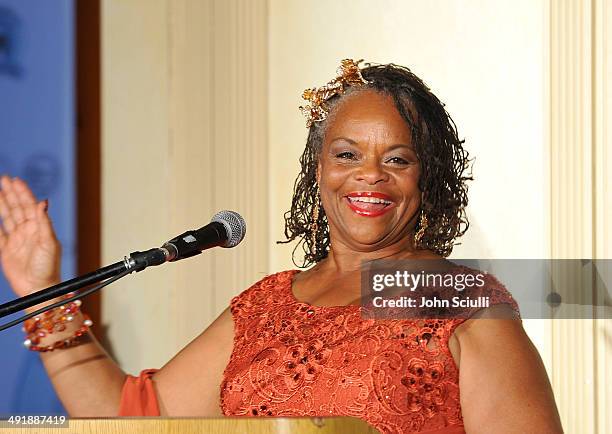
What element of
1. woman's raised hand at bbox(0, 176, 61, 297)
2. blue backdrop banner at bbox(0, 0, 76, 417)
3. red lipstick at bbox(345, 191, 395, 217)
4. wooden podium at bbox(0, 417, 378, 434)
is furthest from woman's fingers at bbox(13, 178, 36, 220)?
blue backdrop banner at bbox(0, 0, 76, 417)

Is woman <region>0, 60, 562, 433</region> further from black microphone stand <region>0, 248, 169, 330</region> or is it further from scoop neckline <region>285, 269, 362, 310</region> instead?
black microphone stand <region>0, 248, 169, 330</region>

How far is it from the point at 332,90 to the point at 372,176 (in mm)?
270

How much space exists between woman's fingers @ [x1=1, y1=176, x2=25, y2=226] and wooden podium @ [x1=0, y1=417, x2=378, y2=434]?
89cm

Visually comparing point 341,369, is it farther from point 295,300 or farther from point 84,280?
point 84,280

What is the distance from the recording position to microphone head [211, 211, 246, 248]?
1654 mm

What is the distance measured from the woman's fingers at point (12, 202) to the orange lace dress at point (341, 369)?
0.46 metres

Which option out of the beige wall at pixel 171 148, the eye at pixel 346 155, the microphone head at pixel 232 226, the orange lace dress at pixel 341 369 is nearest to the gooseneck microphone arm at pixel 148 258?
the microphone head at pixel 232 226

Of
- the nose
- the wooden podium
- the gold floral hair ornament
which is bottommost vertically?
the wooden podium

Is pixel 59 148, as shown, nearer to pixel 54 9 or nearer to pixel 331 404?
pixel 54 9

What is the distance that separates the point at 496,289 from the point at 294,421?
816 mm

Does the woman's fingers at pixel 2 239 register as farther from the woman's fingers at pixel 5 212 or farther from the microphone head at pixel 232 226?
the microphone head at pixel 232 226

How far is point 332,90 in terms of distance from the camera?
7.98 ft

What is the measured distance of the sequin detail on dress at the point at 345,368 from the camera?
202cm

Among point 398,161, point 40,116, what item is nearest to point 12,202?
point 398,161
